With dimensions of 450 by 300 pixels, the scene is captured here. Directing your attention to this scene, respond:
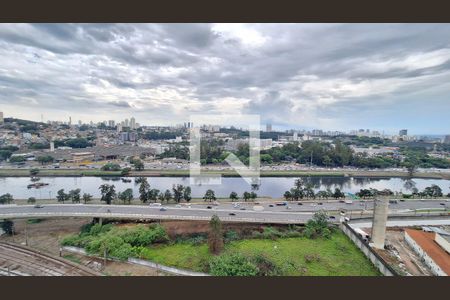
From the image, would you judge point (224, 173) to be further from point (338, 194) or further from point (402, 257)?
point (402, 257)

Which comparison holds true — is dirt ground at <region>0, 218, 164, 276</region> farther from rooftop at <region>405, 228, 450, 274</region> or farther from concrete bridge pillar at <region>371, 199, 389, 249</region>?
rooftop at <region>405, 228, 450, 274</region>

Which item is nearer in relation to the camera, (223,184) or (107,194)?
(107,194)

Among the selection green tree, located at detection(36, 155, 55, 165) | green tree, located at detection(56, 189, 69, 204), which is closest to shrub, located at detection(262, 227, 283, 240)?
green tree, located at detection(56, 189, 69, 204)

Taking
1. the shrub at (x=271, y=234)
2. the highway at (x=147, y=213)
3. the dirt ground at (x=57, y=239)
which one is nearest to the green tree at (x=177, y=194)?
the highway at (x=147, y=213)

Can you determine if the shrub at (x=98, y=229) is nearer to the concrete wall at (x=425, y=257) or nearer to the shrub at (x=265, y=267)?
the shrub at (x=265, y=267)

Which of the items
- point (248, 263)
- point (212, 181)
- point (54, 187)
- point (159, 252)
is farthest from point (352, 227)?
point (54, 187)

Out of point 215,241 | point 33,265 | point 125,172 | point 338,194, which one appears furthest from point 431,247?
point 125,172

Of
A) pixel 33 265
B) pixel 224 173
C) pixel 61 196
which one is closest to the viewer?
pixel 33 265
